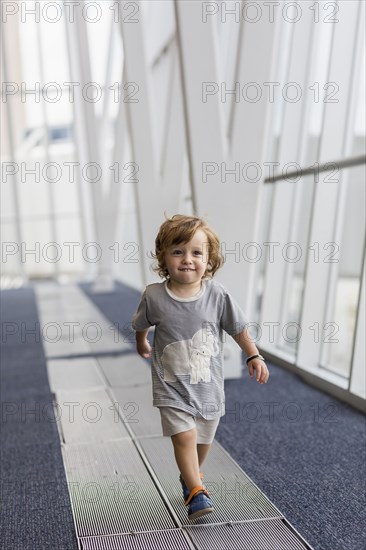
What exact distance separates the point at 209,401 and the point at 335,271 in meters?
3.45

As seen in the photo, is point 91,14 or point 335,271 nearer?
point 335,271

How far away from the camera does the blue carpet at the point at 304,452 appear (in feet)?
11.3

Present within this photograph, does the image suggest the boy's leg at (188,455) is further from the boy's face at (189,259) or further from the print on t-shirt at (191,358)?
the boy's face at (189,259)

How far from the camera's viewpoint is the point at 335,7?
654cm

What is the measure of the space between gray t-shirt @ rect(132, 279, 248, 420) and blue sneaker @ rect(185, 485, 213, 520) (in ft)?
1.15

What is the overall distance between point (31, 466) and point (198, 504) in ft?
4.64

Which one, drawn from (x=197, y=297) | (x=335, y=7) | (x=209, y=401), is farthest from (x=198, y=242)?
(x=335, y=7)

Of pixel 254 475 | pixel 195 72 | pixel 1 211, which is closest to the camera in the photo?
pixel 254 475

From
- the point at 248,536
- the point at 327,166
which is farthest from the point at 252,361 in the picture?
the point at 327,166

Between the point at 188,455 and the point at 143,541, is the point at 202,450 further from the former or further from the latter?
the point at 143,541

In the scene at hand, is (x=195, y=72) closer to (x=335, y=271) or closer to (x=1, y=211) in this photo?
(x=335, y=271)

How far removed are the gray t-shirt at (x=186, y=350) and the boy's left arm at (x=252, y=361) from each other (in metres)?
0.15

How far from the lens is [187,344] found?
3.34 meters

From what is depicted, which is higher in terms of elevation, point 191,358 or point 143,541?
point 191,358
